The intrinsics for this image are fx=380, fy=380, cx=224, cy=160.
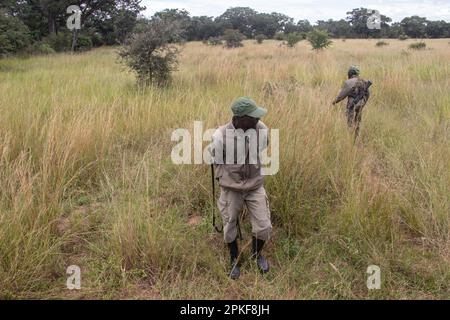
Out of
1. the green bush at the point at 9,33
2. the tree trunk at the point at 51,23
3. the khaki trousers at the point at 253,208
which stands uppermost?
the tree trunk at the point at 51,23

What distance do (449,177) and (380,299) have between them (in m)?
1.63

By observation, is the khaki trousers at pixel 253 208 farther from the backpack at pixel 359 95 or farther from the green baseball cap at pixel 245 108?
the backpack at pixel 359 95

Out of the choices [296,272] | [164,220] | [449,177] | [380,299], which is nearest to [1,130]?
[164,220]

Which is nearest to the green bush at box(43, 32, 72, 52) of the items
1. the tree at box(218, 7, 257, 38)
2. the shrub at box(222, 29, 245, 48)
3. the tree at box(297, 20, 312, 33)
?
the shrub at box(222, 29, 245, 48)

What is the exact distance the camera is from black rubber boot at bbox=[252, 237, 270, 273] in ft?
9.63

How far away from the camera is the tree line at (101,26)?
16.0m

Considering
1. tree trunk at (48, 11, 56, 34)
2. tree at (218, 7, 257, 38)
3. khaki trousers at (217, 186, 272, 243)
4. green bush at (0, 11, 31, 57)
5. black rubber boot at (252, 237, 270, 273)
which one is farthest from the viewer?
tree at (218, 7, 257, 38)

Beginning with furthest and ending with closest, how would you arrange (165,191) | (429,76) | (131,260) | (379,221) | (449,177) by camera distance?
(429,76), (165,191), (449,177), (379,221), (131,260)

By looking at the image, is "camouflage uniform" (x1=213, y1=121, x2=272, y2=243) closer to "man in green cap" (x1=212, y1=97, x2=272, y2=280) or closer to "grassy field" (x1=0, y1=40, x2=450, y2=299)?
"man in green cap" (x1=212, y1=97, x2=272, y2=280)

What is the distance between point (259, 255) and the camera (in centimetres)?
300

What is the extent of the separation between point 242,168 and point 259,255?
0.77m

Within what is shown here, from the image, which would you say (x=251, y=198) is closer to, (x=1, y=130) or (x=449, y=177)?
(x=449, y=177)

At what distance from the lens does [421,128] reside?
18.0ft

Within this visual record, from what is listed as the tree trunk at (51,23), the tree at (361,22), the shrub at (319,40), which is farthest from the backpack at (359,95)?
the tree at (361,22)
